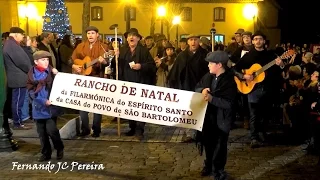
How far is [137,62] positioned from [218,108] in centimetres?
322

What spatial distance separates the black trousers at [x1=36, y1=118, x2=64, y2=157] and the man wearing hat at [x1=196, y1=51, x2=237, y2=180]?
2.40 metres

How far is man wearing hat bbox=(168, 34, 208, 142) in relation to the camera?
916 cm

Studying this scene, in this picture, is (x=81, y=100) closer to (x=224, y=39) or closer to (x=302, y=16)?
(x=302, y=16)

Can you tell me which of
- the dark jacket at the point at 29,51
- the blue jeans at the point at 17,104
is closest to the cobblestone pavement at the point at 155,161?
the blue jeans at the point at 17,104

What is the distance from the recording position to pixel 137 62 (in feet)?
31.0

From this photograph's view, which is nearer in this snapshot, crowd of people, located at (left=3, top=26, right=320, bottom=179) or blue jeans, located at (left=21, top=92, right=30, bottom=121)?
crowd of people, located at (left=3, top=26, right=320, bottom=179)

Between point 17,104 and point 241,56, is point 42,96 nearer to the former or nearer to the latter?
point 17,104

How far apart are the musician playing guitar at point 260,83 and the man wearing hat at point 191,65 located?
71 centimetres

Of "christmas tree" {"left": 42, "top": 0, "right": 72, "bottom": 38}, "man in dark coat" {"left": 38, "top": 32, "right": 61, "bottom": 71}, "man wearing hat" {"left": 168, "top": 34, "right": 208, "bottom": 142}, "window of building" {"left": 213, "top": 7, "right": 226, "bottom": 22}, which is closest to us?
"man wearing hat" {"left": 168, "top": 34, "right": 208, "bottom": 142}

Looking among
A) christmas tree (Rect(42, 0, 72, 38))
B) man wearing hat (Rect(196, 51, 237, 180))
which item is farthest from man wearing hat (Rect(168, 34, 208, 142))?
christmas tree (Rect(42, 0, 72, 38))

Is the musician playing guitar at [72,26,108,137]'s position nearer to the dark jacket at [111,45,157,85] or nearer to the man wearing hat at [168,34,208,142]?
the dark jacket at [111,45,157,85]

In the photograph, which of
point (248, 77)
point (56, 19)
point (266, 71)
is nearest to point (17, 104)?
point (248, 77)

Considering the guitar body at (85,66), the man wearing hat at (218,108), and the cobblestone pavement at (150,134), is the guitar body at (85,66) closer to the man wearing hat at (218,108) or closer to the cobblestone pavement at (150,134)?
the cobblestone pavement at (150,134)

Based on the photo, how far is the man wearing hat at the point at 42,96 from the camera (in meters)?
7.55
